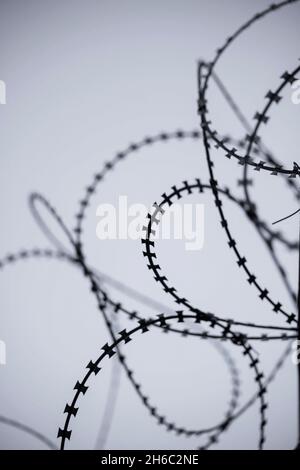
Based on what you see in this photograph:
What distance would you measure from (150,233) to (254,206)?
134 centimetres

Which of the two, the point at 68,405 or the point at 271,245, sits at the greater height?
the point at 271,245

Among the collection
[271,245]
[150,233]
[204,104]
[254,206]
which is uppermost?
[204,104]

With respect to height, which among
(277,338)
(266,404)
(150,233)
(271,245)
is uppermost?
(271,245)

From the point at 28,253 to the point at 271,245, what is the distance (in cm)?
251

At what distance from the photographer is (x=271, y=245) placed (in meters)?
3.37
